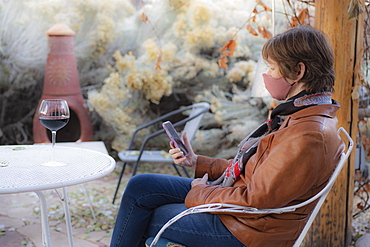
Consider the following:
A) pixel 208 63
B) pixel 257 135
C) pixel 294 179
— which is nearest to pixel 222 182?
pixel 257 135

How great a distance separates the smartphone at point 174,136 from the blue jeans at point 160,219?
0.14m

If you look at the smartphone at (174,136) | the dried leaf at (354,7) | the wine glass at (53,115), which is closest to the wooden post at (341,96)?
the dried leaf at (354,7)

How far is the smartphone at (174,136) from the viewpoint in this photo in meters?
1.82

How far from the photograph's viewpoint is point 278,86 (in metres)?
1.57

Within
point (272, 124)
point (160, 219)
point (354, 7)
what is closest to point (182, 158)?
point (160, 219)

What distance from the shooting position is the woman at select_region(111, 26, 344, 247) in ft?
4.40

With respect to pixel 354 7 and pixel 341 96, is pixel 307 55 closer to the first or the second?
pixel 354 7

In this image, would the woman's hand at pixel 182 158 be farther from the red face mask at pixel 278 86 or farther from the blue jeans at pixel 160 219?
the red face mask at pixel 278 86

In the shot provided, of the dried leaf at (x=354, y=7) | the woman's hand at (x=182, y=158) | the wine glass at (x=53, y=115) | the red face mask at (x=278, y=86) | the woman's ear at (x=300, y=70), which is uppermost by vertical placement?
the dried leaf at (x=354, y=7)

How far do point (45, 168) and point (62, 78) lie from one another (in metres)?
3.07

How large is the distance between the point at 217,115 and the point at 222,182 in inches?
108

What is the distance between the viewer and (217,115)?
4574 mm

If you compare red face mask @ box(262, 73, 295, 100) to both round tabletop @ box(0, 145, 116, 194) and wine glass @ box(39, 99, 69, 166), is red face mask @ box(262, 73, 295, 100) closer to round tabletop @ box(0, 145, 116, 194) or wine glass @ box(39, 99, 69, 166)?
round tabletop @ box(0, 145, 116, 194)

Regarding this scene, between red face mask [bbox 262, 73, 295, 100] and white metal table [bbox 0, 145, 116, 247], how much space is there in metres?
0.71
